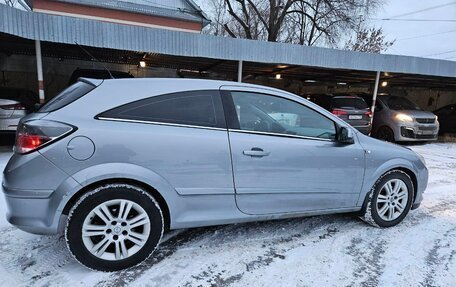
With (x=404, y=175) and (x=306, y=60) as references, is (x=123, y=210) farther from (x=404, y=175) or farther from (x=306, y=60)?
(x=306, y=60)

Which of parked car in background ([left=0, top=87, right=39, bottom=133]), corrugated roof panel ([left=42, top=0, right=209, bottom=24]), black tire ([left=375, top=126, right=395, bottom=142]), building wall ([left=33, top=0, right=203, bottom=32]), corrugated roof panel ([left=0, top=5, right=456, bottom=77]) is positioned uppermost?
corrugated roof panel ([left=42, top=0, right=209, bottom=24])

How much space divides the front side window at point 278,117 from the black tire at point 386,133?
26.2ft

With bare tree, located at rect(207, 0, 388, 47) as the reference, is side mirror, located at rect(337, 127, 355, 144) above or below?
below

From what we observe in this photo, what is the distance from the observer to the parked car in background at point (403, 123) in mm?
9664

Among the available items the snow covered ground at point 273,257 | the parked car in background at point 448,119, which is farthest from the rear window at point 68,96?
the parked car in background at point 448,119

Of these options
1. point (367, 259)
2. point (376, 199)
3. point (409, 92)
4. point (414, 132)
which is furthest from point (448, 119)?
A: point (367, 259)

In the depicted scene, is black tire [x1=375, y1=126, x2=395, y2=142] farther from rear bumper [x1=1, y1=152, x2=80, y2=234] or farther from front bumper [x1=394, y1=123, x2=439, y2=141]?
rear bumper [x1=1, y1=152, x2=80, y2=234]

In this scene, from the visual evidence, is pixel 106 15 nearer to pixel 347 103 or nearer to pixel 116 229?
pixel 347 103

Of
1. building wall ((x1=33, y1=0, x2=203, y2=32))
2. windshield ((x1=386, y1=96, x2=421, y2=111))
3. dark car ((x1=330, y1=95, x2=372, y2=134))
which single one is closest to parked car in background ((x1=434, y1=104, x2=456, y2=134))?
windshield ((x1=386, y1=96, x2=421, y2=111))

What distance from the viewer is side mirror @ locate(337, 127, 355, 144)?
3.24 m

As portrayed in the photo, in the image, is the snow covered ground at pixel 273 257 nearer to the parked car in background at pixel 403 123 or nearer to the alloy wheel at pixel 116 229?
the alloy wheel at pixel 116 229

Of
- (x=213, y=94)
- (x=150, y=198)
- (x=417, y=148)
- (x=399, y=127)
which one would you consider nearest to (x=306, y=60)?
(x=399, y=127)

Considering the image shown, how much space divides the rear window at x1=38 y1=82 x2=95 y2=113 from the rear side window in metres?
0.29

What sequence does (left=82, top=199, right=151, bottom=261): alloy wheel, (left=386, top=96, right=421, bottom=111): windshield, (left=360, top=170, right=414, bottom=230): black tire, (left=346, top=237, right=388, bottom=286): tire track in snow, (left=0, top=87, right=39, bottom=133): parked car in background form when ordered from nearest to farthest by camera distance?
(left=82, top=199, right=151, bottom=261): alloy wheel < (left=346, top=237, right=388, bottom=286): tire track in snow < (left=360, top=170, right=414, bottom=230): black tire < (left=0, top=87, right=39, bottom=133): parked car in background < (left=386, top=96, right=421, bottom=111): windshield
